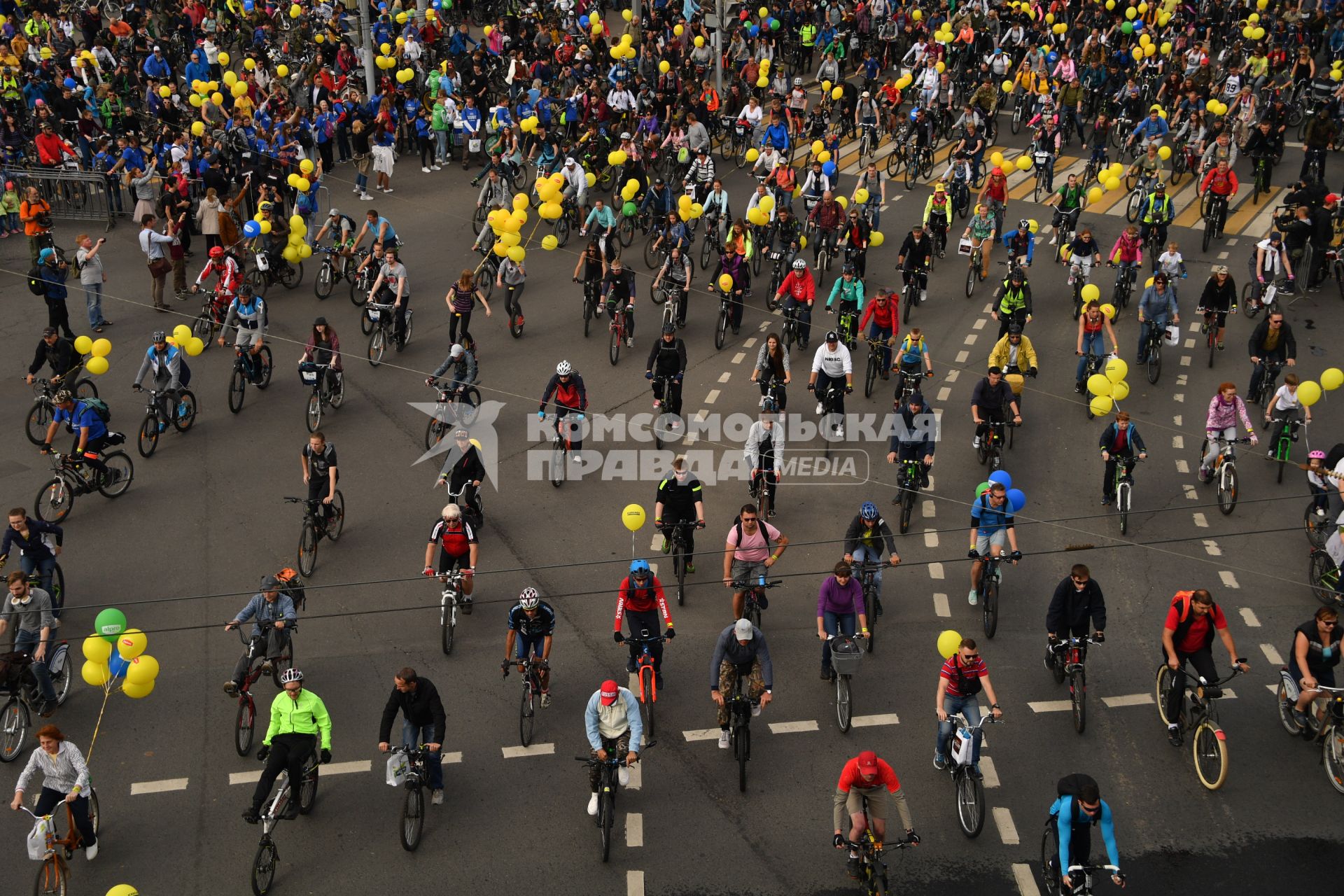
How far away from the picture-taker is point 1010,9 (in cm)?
3822

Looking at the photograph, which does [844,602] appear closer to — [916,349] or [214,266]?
[916,349]

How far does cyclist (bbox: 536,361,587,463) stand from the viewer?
18203 mm

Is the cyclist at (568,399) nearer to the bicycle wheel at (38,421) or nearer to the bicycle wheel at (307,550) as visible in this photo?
the bicycle wheel at (307,550)

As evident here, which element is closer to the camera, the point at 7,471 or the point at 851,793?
the point at 851,793

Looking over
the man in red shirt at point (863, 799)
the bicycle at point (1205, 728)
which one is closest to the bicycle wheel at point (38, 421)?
the man in red shirt at point (863, 799)

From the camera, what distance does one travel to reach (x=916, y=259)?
75.6 feet

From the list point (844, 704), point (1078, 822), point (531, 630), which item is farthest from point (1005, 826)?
point (531, 630)

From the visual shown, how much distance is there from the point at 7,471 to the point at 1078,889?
48.1ft

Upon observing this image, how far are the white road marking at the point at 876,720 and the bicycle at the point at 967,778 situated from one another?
1.31 metres

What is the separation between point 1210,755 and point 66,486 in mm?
13497

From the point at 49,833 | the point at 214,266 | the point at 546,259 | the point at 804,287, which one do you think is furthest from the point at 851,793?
the point at 546,259

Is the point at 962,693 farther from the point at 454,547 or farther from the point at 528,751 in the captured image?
the point at 454,547

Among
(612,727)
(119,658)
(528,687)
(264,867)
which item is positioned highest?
(119,658)

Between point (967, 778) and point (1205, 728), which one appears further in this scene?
point (1205, 728)
